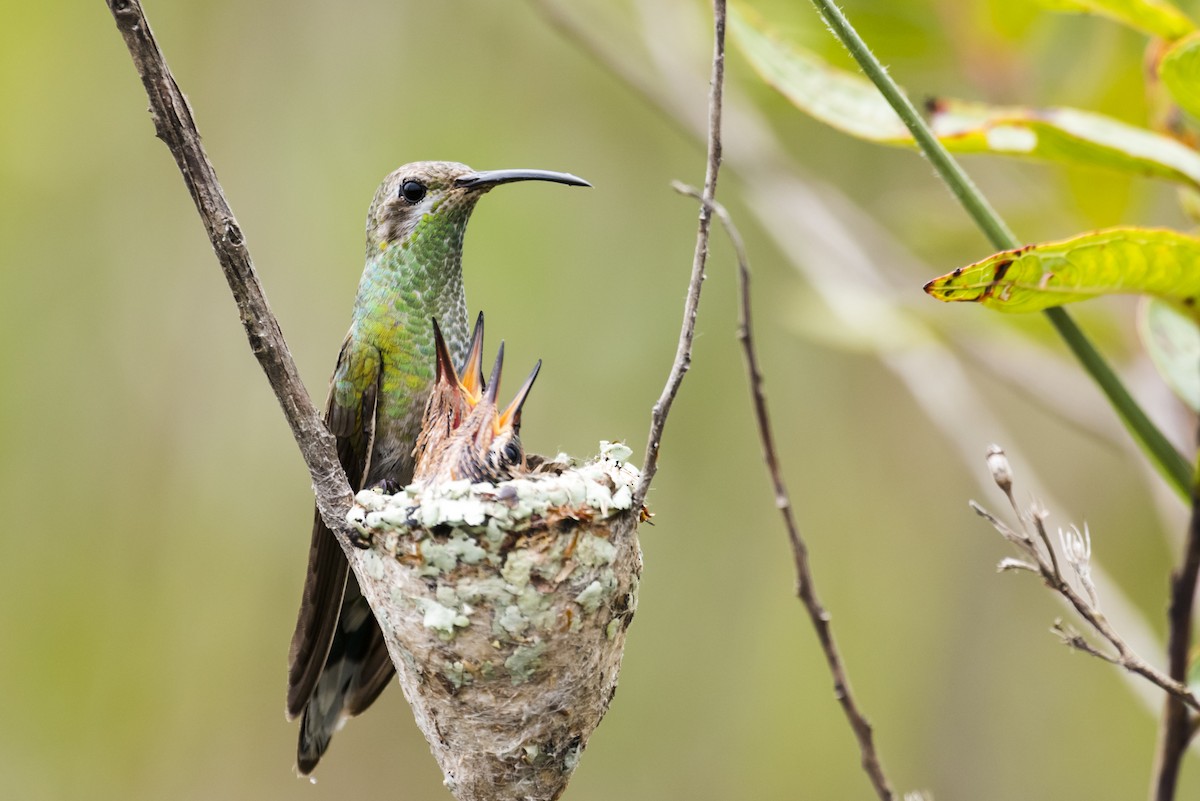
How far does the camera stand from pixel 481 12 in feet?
17.3

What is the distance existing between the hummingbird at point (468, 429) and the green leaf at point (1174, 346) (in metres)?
1.11

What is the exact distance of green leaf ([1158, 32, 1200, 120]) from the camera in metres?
1.70

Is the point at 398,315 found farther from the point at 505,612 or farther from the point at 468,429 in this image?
the point at 505,612

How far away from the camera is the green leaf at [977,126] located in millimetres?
1801

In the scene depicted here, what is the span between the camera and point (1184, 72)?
5.80ft

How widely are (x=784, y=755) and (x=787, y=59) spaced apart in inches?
184

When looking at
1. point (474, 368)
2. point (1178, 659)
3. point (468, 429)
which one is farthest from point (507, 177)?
point (1178, 659)

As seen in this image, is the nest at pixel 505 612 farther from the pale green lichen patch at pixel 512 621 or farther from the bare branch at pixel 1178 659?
the bare branch at pixel 1178 659

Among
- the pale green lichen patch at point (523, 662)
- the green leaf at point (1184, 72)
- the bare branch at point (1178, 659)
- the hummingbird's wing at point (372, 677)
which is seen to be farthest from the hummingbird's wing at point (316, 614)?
the green leaf at point (1184, 72)

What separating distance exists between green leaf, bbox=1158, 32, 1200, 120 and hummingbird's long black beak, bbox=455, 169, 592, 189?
100cm

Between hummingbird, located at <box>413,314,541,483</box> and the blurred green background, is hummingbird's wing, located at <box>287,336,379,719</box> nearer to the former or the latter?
hummingbird, located at <box>413,314,541,483</box>

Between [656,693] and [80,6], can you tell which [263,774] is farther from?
[80,6]

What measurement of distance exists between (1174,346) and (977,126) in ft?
1.69

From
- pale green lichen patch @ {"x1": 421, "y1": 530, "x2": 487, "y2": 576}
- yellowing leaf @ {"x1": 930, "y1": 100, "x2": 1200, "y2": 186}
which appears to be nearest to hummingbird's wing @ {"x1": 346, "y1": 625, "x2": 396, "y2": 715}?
pale green lichen patch @ {"x1": 421, "y1": 530, "x2": 487, "y2": 576}
